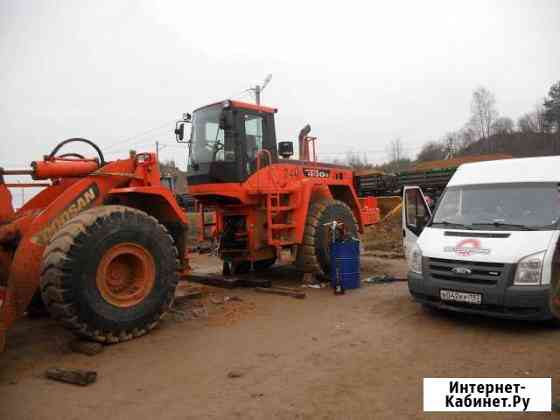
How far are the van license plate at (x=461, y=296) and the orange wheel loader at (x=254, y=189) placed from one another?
3.25 m

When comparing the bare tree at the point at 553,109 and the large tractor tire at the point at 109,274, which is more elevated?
the bare tree at the point at 553,109

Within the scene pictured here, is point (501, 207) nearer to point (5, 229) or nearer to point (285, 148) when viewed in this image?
point (285, 148)

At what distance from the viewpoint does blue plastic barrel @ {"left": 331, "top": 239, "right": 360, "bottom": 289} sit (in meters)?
7.98

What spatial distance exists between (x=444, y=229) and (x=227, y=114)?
410 centimetres

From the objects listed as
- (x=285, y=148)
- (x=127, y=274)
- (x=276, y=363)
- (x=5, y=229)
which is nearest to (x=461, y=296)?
(x=276, y=363)

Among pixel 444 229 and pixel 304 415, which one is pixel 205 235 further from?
pixel 304 415

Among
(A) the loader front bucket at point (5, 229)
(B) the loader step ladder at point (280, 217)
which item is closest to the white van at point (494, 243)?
(B) the loader step ladder at point (280, 217)


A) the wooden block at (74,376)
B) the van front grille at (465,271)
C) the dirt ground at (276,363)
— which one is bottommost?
the dirt ground at (276,363)

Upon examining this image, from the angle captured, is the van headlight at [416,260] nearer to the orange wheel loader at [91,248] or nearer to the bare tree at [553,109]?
the orange wheel loader at [91,248]

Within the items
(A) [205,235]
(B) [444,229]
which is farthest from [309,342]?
(A) [205,235]

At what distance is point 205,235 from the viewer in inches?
360

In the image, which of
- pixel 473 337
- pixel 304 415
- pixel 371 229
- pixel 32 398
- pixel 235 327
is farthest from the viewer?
pixel 371 229

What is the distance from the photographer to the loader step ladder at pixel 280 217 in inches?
322

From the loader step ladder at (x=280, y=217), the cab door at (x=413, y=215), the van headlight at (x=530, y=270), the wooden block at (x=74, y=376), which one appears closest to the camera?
the wooden block at (x=74, y=376)
